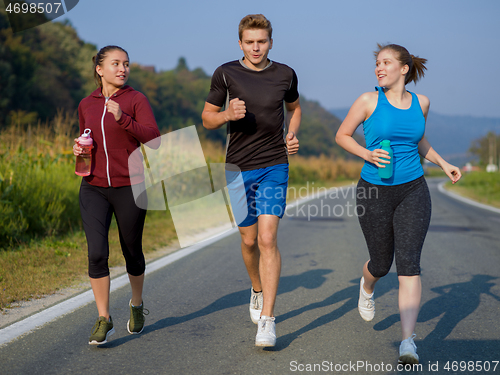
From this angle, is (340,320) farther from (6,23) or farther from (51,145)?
(6,23)

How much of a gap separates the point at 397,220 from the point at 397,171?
0.34 meters

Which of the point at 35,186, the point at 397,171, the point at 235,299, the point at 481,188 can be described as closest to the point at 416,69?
the point at 397,171

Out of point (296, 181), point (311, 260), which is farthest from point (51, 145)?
point (296, 181)

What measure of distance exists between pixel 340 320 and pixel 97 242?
210cm

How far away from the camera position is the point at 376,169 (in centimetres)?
362

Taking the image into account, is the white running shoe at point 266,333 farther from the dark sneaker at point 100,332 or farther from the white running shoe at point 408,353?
the dark sneaker at point 100,332

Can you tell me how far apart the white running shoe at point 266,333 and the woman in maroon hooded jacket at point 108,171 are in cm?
106

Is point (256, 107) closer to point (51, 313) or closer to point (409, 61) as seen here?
point (409, 61)

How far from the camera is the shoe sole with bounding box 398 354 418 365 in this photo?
330 cm

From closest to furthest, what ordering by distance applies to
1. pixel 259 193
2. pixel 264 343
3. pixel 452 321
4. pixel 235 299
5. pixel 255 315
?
1. pixel 264 343
2. pixel 259 193
3. pixel 255 315
4. pixel 452 321
5. pixel 235 299

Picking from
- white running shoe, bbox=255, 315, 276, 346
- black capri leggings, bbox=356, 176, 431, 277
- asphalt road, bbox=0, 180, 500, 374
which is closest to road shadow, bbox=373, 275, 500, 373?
asphalt road, bbox=0, 180, 500, 374

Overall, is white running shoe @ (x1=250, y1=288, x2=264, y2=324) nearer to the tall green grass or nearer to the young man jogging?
the young man jogging

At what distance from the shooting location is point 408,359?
331cm

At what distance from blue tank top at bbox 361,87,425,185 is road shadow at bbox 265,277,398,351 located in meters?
1.33
